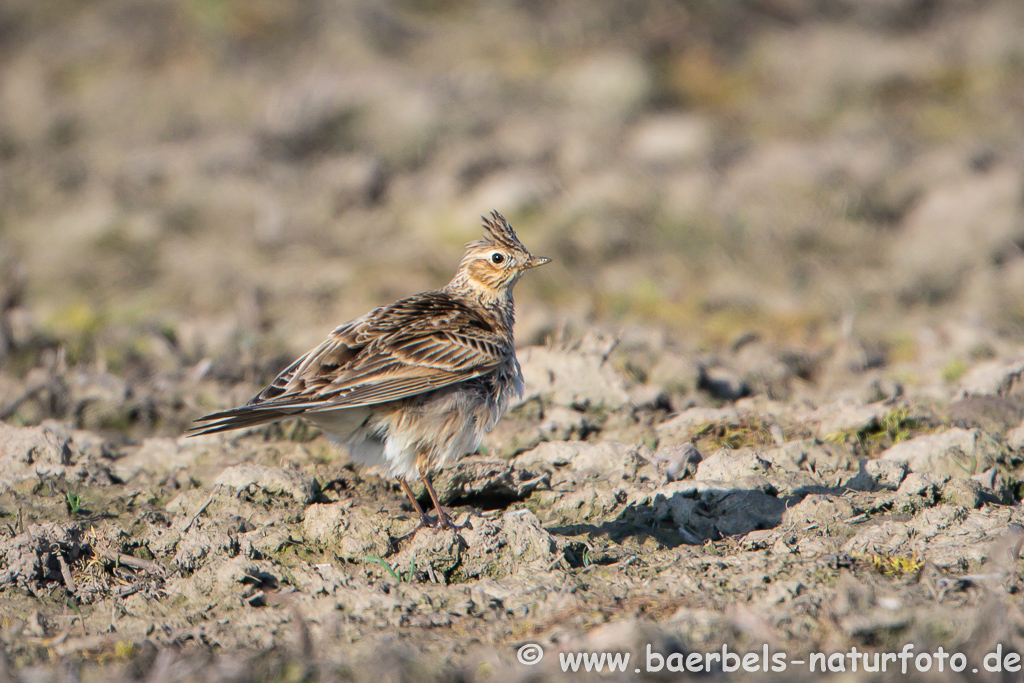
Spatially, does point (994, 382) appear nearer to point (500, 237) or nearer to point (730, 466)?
point (730, 466)

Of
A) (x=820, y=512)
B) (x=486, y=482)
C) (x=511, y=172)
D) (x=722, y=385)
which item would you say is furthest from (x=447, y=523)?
(x=511, y=172)

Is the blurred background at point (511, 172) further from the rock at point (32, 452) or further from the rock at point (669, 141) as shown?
the rock at point (32, 452)

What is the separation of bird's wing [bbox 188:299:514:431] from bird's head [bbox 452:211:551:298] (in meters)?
0.44

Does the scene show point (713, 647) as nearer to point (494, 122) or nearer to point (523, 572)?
point (523, 572)

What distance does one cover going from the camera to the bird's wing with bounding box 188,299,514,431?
4859mm

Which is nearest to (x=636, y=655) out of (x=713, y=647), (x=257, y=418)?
(x=713, y=647)

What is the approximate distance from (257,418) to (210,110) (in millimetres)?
8595

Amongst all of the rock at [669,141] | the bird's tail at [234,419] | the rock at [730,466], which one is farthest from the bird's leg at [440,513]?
the rock at [669,141]

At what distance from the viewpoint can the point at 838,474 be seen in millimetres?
5465

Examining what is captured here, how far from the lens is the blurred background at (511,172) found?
880cm

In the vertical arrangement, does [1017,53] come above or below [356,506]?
above

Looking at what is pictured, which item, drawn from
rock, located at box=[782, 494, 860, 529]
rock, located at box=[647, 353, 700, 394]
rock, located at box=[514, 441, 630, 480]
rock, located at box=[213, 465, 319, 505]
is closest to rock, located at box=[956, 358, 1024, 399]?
rock, located at box=[647, 353, 700, 394]

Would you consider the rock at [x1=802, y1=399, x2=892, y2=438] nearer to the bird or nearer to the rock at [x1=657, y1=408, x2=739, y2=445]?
the rock at [x1=657, y1=408, x2=739, y2=445]

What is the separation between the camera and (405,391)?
16.5ft
